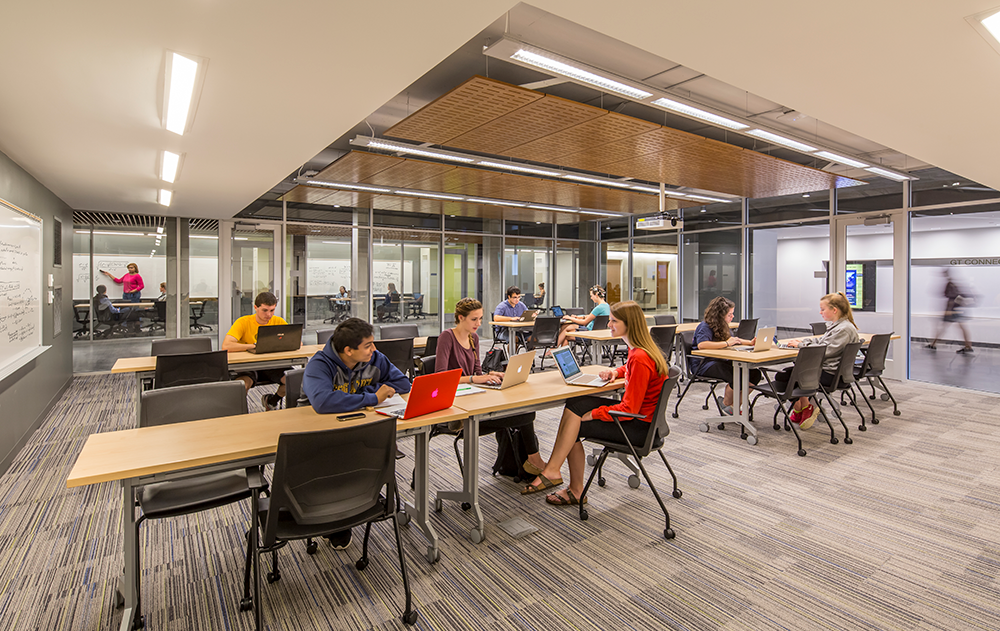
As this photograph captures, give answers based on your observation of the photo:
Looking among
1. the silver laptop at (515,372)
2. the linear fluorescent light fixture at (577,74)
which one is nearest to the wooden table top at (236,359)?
the silver laptop at (515,372)

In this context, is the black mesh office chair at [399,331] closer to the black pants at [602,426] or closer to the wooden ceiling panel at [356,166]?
the wooden ceiling panel at [356,166]

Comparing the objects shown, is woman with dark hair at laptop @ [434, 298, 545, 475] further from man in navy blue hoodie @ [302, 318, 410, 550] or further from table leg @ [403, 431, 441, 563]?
table leg @ [403, 431, 441, 563]

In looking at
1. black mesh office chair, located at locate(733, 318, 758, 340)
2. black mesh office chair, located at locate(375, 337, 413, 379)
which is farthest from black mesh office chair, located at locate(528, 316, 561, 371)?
black mesh office chair, located at locate(375, 337, 413, 379)

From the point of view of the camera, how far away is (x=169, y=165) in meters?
5.14

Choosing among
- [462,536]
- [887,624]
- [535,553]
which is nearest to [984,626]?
[887,624]

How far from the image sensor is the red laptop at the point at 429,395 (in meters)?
2.76

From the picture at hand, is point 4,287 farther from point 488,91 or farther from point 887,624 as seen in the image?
point 887,624

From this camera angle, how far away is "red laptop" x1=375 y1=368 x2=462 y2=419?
9.04ft

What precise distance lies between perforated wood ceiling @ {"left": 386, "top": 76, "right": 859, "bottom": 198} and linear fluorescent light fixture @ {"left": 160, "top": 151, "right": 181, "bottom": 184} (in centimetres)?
199

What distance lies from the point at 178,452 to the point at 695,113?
4614 mm

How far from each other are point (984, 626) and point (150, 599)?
13.0ft

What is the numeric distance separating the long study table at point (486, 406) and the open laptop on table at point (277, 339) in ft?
8.79

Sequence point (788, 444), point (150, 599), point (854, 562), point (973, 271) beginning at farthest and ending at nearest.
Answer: point (973, 271) < point (788, 444) < point (854, 562) < point (150, 599)

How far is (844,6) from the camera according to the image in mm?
2373
